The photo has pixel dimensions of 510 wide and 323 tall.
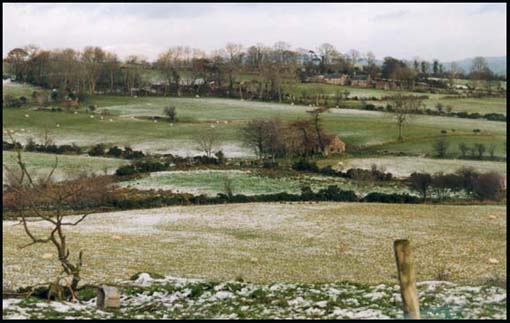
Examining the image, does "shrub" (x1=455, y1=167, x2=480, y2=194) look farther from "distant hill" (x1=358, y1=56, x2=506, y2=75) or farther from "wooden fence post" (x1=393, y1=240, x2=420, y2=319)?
"distant hill" (x1=358, y1=56, x2=506, y2=75)

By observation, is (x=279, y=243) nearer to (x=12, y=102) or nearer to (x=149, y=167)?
(x=149, y=167)

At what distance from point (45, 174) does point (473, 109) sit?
61157 mm

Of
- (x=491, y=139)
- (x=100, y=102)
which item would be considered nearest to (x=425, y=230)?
(x=491, y=139)

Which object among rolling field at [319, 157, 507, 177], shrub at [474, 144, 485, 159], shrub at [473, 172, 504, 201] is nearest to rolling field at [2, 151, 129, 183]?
rolling field at [319, 157, 507, 177]

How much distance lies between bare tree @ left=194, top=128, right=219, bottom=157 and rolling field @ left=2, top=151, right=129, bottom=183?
957 cm

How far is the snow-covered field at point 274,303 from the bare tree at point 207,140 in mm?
49486

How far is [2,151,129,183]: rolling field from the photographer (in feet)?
182

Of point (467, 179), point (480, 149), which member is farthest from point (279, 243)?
point (480, 149)

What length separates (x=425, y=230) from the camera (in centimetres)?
3512

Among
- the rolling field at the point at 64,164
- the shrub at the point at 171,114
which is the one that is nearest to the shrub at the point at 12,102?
the shrub at the point at 171,114

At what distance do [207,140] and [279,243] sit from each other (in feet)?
136

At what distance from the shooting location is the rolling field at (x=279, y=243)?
2550 cm

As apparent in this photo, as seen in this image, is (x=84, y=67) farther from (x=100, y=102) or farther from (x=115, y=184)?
(x=115, y=184)

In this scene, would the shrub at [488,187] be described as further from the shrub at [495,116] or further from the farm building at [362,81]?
the farm building at [362,81]
